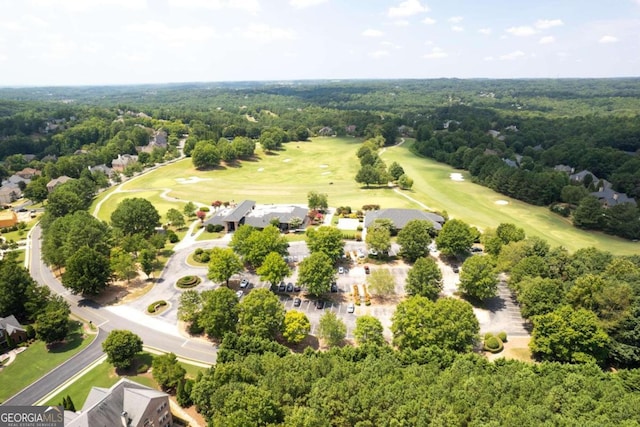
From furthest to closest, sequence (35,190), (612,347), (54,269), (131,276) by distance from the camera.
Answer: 1. (35,190)
2. (54,269)
3. (131,276)
4. (612,347)

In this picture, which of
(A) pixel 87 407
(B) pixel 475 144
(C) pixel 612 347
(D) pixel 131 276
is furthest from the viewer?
(B) pixel 475 144

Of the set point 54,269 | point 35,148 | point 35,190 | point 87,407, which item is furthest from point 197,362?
point 35,148

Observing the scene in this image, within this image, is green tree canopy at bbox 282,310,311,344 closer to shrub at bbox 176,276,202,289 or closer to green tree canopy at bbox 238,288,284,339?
green tree canopy at bbox 238,288,284,339

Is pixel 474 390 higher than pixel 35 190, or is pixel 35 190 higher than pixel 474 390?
pixel 474 390

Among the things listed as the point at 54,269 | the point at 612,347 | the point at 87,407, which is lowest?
the point at 54,269

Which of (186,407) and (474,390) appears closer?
(474,390)

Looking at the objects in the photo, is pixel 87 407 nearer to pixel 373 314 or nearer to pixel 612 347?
pixel 373 314
